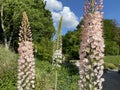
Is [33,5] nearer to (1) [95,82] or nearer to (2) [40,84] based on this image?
(2) [40,84]

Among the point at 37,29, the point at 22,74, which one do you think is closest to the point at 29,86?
the point at 22,74

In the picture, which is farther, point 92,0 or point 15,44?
point 15,44

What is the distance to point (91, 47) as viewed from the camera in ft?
13.3

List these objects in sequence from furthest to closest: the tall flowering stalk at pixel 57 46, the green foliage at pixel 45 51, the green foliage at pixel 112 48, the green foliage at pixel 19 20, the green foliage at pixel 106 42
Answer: the green foliage at pixel 112 48 → the green foliage at pixel 106 42 → the green foliage at pixel 19 20 → the green foliage at pixel 45 51 → the tall flowering stalk at pixel 57 46

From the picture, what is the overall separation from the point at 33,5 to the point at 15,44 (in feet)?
18.7

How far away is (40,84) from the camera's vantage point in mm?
15938

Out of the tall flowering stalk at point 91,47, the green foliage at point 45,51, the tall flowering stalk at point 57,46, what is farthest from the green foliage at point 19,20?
the tall flowering stalk at point 91,47

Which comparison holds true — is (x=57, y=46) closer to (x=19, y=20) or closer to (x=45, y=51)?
(x=45, y=51)

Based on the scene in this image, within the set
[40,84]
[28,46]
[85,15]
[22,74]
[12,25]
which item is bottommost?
[40,84]

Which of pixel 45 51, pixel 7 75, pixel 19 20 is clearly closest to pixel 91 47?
pixel 7 75

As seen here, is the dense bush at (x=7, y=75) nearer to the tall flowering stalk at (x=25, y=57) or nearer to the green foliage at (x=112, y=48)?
the tall flowering stalk at (x=25, y=57)

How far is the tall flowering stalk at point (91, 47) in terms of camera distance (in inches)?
157

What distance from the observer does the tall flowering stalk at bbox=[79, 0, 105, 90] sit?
3.98 metres

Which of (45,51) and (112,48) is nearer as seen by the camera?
(45,51)
